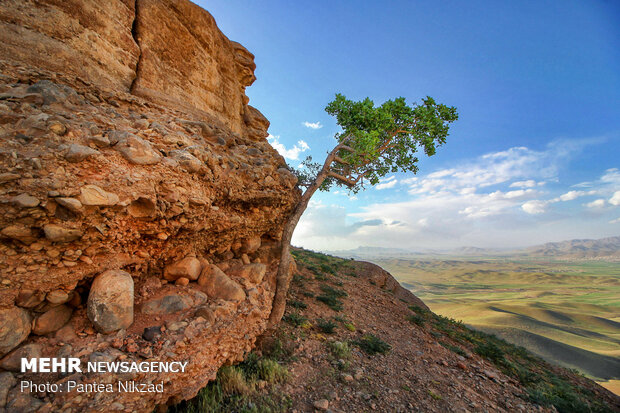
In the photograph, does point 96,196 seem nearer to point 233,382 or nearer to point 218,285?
point 218,285

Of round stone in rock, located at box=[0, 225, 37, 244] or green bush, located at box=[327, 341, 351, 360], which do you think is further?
green bush, located at box=[327, 341, 351, 360]

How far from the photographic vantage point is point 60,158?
360cm

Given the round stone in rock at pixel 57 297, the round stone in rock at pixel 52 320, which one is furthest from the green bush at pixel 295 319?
the round stone in rock at pixel 57 297

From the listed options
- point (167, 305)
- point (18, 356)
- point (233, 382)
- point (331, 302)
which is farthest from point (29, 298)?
point (331, 302)

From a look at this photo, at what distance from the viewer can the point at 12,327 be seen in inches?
122

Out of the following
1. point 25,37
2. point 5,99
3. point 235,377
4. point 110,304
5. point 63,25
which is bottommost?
point 235,377

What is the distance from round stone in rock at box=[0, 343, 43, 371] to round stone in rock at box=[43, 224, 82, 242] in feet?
4.98

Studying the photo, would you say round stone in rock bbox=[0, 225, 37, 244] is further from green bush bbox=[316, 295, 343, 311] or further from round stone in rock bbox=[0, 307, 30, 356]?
green bush bbox=[316, 295, 343, 311]

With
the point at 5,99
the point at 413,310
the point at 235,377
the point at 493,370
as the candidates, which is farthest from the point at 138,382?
the point at 413,310

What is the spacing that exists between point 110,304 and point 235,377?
→ 313cm

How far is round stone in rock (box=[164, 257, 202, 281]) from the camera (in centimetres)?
536

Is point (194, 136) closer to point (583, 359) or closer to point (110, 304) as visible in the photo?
point (110, 304)

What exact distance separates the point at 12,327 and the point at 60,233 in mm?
1341

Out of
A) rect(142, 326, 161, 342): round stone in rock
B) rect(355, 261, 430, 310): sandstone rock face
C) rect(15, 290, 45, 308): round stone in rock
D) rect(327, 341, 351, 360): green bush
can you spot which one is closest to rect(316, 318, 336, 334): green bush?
rect(327, 341, 351, 360): green bush
